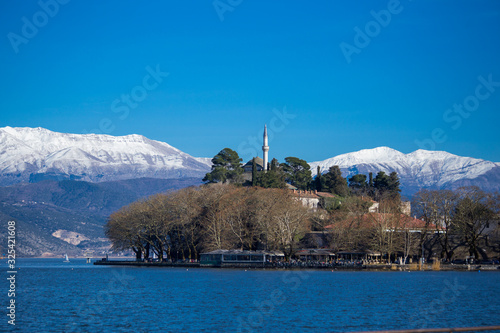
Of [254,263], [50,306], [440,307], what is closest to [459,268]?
[254,263]

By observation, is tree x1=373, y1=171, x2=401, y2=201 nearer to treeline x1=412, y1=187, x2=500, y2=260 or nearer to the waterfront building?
treeline x1=412, y1=187, x2=500, y2=260

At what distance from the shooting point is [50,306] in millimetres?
52375

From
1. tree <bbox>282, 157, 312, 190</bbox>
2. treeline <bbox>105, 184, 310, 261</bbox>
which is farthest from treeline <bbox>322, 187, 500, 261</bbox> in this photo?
tree <bbox>282, 157, 312, 190</bbox>

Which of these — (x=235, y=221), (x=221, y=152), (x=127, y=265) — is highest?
(x=221, y=152)

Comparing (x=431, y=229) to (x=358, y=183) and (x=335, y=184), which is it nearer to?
(x=335, y=184)

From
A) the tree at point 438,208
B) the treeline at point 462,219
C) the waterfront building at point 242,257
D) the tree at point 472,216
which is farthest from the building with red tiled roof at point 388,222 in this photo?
the waterfront building at point 242,257

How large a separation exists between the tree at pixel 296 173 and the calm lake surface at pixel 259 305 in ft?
255

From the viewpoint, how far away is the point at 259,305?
52.3 metres

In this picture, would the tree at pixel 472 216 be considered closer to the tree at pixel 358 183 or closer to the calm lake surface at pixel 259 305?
the calm lake surface at pixel 259 305

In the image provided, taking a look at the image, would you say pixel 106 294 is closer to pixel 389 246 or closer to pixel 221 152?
pixel 389 246

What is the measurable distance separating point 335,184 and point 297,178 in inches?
436

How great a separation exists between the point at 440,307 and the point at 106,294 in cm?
3138

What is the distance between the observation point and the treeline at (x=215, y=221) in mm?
104000

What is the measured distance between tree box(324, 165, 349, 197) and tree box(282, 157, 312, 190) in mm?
7149
